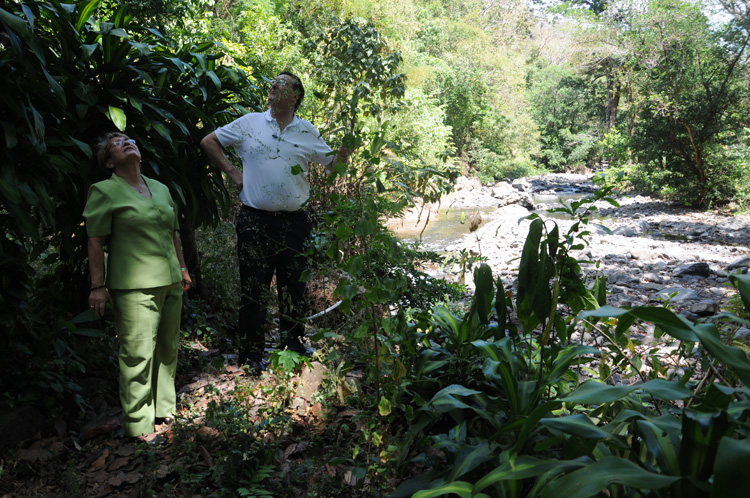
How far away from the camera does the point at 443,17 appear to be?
33.6 metres

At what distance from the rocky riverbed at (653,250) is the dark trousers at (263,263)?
103 centimetres

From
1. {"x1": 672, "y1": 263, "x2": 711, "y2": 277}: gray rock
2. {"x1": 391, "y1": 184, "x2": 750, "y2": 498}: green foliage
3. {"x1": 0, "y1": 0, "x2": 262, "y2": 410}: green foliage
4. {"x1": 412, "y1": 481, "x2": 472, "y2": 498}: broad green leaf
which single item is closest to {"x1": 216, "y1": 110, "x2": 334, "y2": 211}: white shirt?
{"x1": 0, "y1": 0, "x2": 262, "y2": 410}: green foliage

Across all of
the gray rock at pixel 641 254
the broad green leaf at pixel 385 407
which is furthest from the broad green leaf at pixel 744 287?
the gray rock at pixel 641 254

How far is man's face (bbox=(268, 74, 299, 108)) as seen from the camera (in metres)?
3.10

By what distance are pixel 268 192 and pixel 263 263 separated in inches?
17.3

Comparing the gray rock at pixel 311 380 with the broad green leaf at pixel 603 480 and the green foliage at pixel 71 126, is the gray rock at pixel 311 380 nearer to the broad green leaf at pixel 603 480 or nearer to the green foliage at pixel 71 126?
the green foliage at pixel 71 126

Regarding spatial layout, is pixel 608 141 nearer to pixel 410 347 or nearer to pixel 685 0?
pixel 685 0

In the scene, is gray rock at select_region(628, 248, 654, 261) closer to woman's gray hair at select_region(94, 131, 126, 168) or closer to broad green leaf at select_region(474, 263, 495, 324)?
broad green leaf at select_region(474, 263, 495, 324)

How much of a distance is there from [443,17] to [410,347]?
1384 inches

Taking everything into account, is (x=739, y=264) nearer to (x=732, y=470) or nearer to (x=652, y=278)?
(x=652, y=278)

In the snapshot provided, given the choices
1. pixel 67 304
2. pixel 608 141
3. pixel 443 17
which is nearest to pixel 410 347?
pixel 67 304

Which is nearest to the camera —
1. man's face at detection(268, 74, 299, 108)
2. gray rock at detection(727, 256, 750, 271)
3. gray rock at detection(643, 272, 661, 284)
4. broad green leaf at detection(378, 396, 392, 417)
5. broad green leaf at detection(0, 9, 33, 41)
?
broad green leaf at detection(378, 396, 392, 417)

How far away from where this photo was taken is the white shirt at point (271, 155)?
10.3 ft

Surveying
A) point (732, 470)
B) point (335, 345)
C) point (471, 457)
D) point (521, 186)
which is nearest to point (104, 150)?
point (335, 345)
